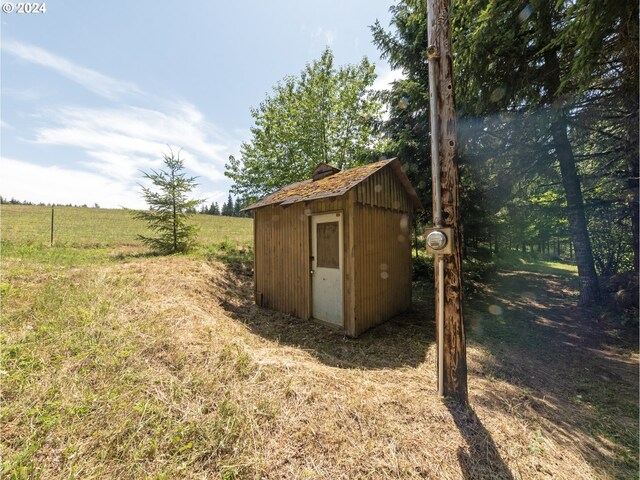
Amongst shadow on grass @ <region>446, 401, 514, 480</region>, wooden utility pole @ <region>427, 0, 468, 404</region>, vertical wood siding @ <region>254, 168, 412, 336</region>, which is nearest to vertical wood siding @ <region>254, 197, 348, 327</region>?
vertical wood siding @ <region>254, 168, 412, 336</region>

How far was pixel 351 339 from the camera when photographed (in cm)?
486

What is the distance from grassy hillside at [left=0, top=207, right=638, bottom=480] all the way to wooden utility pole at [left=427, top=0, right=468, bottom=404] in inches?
17.1

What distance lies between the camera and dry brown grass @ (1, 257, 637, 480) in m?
1.93

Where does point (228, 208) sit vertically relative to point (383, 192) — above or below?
above

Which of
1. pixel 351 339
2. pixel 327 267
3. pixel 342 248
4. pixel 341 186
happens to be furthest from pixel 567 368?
pixel 341 186

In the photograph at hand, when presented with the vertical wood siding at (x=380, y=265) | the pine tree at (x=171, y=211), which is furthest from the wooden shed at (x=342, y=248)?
the pine tree at (x=171, y=211)

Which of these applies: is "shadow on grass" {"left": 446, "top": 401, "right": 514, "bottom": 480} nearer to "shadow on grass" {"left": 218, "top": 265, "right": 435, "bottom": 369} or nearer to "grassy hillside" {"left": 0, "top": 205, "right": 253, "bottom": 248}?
"shadow on grass" {"left": 218, "top": 265, "right": 435, "bottom": 369}

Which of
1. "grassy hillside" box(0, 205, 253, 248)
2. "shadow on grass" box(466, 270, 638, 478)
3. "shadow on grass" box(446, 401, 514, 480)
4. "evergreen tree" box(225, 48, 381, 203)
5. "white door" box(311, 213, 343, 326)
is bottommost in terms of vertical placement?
"shadow on grass" box(466, 270, 638, 478)

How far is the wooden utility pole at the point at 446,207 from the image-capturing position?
2.75m

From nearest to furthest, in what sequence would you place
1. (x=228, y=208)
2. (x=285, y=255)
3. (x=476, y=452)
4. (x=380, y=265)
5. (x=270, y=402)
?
(x=476, y=452) → (x=270, y=402) → (x=380, y=265) → (x=285, y=255) → (x=228, y=208)

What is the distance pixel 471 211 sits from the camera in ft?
29.1

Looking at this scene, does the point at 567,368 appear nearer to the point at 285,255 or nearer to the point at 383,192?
Answer: the point at 383,192

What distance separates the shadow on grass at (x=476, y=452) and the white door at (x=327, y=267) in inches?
111

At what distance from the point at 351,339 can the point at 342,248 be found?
1.74m
